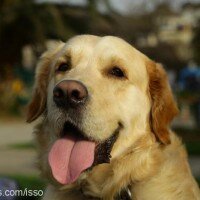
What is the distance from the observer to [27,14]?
2653cm

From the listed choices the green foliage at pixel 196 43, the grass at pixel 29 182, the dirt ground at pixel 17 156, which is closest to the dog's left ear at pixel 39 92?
the dirt ground at pixel 17 156

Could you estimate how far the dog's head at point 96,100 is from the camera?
14.9 ft

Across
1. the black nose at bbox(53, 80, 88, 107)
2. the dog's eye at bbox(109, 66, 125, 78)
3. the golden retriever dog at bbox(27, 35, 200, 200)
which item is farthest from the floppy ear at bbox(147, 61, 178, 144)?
the black nose at bbox(53, 80, 88, 107)

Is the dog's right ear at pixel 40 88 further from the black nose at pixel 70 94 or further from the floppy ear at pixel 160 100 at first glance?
the floppy ear at pixel 160 100

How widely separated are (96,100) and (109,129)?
0.26 meters

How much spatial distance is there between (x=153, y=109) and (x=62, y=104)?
36.1 inches

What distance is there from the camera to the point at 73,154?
4609mm

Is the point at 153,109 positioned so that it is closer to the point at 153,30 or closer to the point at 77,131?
the point at 77,131

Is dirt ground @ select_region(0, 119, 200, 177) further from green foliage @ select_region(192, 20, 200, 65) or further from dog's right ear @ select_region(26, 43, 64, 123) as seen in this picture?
green foliage @ select_region(192, 20, 200, 65)

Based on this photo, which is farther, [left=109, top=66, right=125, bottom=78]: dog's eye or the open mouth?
[left=109, top=66, right=125, bottom=78]: dog's eye

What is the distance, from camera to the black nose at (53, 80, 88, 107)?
4383mm

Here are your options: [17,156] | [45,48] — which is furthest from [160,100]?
[45,48]

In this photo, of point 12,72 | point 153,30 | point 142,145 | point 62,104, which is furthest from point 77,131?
point 153,30

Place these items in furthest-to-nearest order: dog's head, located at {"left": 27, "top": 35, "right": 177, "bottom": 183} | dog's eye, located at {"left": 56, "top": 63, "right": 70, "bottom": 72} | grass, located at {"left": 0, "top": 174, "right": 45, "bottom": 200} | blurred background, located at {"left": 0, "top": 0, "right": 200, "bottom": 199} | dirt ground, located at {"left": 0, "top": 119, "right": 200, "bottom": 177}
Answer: blurred background, located at {"left": 0, "top": 0, "right": 200, "bottom": 199} < dirt ground, located at {"left": 0, "top": 119, "right": 200, "bottom": 177} < grass, located at {"left": 0, "top": 174, "right": 45, "bottom": 200} < dog's eye, located at {"left": 56, "top": 63, "right": 70, "bottom": 72} < dog's head, located at {"left": 27, "top": 35, "right": 177, "bottom": 183}
